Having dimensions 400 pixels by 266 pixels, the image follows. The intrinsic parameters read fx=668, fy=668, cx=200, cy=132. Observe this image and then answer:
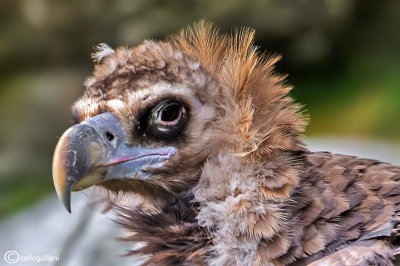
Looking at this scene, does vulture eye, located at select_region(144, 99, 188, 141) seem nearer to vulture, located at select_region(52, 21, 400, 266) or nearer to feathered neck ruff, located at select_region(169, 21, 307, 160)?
vulture, located at select_region(52, 21, 400, 266)

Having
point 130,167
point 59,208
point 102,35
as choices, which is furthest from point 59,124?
point 130,167

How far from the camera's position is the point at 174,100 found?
229 cm

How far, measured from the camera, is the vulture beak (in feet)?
6.90

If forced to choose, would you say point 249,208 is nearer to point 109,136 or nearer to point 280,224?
point 280,224

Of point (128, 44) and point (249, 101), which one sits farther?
point (128, 44)

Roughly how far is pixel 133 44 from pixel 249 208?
538 centimetres

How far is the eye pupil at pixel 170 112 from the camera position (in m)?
2.27

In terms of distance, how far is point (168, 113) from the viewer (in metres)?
2.28

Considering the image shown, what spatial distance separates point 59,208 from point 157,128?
2359 mm

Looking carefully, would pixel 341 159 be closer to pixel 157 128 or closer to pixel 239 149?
pixel 239 149

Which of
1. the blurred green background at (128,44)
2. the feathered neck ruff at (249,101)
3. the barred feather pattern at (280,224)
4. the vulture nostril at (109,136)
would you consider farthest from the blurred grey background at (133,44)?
the vulture nostril at (109,136)

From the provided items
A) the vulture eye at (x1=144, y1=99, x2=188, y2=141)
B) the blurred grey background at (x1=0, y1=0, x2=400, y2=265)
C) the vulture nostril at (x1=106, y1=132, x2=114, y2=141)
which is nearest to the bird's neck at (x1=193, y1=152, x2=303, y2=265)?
the vulture eye at (x1=144, y1=99, x2=188, y2=141)

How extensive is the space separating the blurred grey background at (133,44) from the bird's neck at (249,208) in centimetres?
477

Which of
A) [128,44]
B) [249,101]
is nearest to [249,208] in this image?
[249,101]
